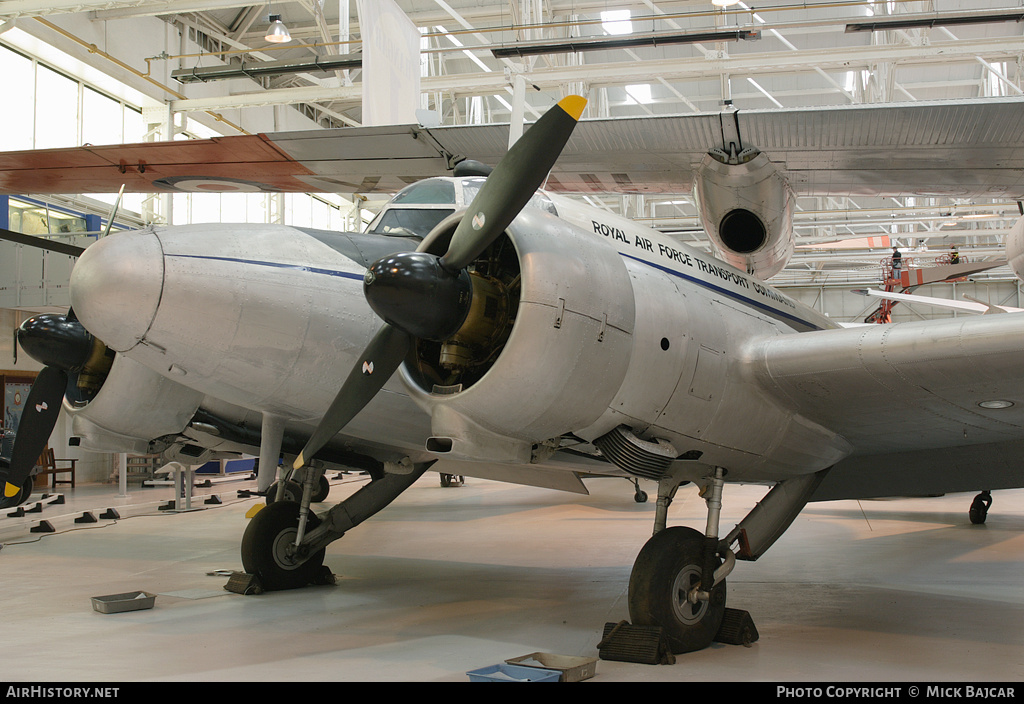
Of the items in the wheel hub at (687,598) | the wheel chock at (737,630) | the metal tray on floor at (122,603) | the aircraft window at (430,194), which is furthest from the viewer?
the metal tray on floor at (122,603)

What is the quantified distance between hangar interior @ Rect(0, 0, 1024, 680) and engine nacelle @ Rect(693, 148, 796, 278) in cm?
45

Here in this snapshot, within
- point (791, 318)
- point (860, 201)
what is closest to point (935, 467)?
point (791, 318)

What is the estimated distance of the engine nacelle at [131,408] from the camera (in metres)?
6.81

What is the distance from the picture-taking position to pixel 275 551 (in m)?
7.11

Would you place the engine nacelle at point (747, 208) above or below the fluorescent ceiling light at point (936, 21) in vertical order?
below

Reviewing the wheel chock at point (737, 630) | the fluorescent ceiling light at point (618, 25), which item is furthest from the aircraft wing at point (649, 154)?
the fluorescent ceiling light at point (618, 25)

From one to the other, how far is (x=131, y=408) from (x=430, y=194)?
3.35 m

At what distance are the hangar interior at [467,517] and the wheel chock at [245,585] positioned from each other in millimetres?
285

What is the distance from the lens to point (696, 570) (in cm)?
508

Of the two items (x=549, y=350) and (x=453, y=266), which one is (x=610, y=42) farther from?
(x=549, y=350)

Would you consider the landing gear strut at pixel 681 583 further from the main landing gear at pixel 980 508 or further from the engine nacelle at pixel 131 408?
the main landing gear at pixel 980 508

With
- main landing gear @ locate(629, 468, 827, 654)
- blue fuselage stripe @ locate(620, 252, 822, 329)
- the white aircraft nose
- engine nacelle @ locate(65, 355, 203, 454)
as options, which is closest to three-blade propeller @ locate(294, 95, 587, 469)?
blue fuselage stripe @ locate(620, 252, 822, 329)
